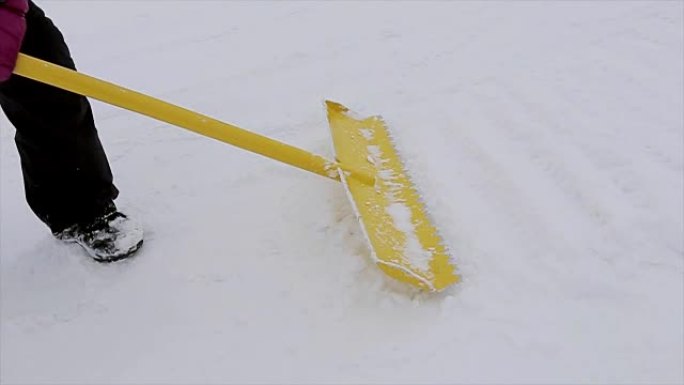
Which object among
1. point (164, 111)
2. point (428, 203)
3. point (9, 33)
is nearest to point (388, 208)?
point (428, 203)

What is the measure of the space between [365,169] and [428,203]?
199mm

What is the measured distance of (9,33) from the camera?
136 centimetres

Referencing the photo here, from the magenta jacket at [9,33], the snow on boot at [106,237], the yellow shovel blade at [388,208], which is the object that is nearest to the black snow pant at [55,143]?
the snow on boot at [106,237]

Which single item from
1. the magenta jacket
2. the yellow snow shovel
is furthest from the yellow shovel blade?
the magenta jacket

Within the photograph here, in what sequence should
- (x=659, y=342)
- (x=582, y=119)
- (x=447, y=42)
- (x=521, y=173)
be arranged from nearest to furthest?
1. (x=659, y=342)
2. (x=521, y=173)
3. (x=582, y=119)
4. (x=447, y=42)

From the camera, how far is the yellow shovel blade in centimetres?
158

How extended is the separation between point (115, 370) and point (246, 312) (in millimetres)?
331

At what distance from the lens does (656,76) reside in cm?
221

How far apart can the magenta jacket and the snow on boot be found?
1.76 feet

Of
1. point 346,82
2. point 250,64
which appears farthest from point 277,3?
point 346,82

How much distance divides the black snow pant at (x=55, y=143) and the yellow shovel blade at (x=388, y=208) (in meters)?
0.65

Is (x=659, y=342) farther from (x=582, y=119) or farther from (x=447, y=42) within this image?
(x=447, y=42)

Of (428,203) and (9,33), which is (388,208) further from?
(9,33)

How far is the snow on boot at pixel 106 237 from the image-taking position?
70.2 inches
